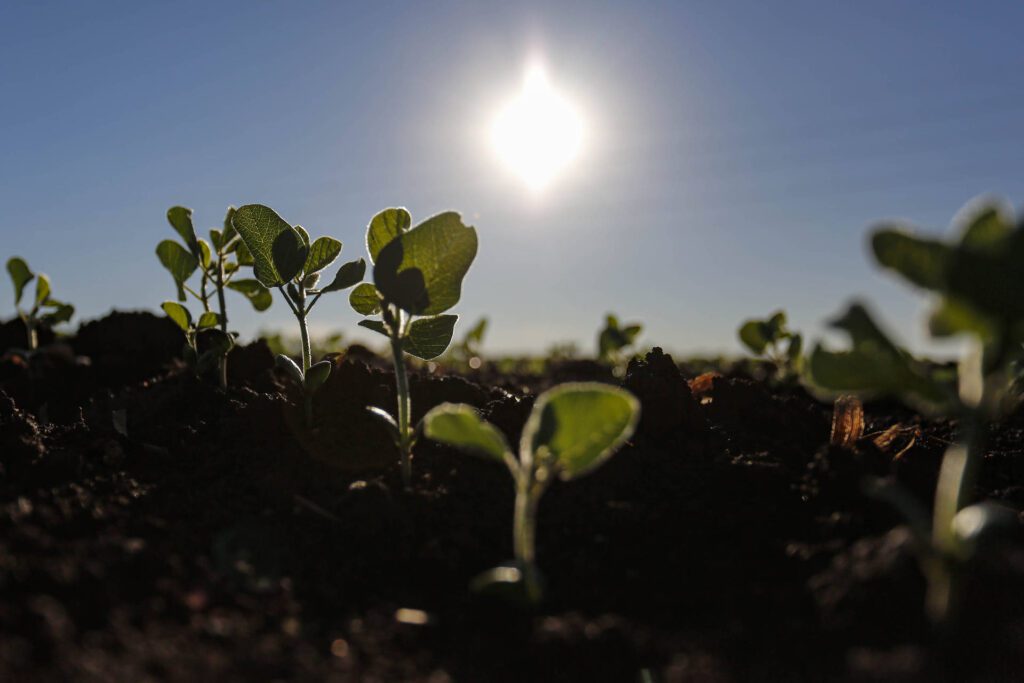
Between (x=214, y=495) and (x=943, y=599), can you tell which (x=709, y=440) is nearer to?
(x=943, y=599)

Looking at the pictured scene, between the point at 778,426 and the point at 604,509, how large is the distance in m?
1.23

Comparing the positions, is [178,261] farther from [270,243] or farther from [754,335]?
[754,335]

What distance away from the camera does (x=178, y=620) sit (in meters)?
1.56

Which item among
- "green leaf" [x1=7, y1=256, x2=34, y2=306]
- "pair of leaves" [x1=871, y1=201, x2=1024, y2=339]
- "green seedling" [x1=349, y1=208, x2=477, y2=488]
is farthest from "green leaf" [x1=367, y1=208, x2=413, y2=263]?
"green leaf" [x1=7, y1=256, x2=34, y2=306]

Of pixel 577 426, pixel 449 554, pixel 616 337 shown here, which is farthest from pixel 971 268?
pixel 616 337

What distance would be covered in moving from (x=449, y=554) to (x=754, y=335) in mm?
2918

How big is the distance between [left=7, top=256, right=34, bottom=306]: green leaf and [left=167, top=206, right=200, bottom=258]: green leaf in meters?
1.12

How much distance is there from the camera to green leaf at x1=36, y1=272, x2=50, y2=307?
3.89 meters

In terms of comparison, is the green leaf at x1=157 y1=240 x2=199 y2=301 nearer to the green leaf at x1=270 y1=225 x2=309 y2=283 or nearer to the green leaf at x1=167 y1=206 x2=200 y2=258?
the green leaf at x1=167 y1=206 x2=200 y2=258

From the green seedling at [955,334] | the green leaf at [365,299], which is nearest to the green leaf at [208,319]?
the green leaf at [365,299]

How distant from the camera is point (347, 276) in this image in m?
2.63

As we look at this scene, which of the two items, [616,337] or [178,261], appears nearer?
[178,261]

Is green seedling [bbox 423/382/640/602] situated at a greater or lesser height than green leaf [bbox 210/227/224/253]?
lesser

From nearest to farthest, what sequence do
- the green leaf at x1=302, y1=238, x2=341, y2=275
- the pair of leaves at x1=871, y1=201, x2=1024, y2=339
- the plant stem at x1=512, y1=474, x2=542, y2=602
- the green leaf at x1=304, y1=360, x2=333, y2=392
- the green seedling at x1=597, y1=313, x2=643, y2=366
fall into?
the pair of leaves at x1=871, y1=201, x2=1024, y2=339 → the plant stem at x1=512, y1=474, x2=542, y2=602 → the green leaf at x1=304, y1=360, x2=333, y2=392 → the green leaf at x1=302, y1=238, x2=341, y2=275 → the green seedling at x1=597, y1=313, x2=643, y2=366
